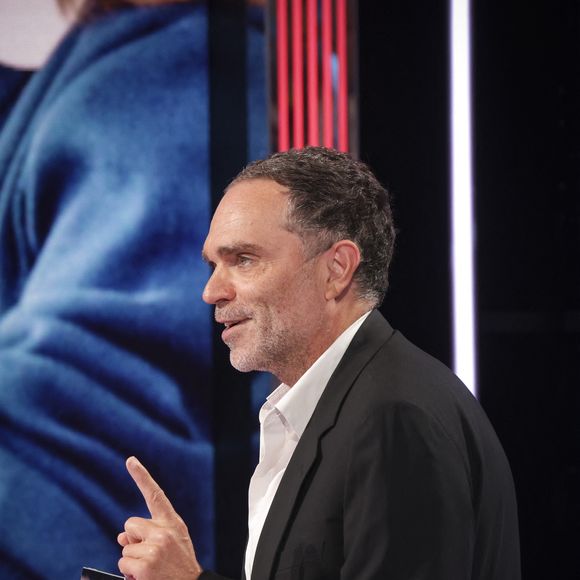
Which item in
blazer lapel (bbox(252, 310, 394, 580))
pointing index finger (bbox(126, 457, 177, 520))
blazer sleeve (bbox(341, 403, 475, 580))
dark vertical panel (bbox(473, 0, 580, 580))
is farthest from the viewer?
dark vertical panel (bbox(473, 0, 580, 580))

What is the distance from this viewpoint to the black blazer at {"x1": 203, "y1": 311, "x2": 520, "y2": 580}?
3.01 feet

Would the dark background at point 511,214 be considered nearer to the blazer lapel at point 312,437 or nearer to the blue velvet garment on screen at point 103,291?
the blue velvet garment on screen at point 103,291

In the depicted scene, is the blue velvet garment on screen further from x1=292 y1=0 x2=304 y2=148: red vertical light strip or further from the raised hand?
the raised hand

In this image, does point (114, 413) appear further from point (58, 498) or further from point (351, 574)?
point (351, 574)

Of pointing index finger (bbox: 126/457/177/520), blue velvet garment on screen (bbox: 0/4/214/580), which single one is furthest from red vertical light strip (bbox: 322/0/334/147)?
pointing index finger (bbox: 126/457/177/520)

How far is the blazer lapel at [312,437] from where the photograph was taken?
1037 mm

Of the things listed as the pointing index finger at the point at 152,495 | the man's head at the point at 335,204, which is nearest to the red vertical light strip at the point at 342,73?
the man's head at the point at 335,204

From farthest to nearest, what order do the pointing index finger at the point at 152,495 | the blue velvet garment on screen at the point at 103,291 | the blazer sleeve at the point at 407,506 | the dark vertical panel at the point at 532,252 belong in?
the blue velvet garment on screen at the point at 103,291, the dark vertical panel at the point at 532,252, the pointing index finger at the point at 152,495, the blazer sleeve at the point at 407,506

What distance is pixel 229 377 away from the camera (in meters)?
2.55

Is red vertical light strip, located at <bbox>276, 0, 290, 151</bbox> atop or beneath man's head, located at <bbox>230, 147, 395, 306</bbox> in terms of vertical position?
atop

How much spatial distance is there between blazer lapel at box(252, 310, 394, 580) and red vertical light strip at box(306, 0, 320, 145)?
1.29 metres

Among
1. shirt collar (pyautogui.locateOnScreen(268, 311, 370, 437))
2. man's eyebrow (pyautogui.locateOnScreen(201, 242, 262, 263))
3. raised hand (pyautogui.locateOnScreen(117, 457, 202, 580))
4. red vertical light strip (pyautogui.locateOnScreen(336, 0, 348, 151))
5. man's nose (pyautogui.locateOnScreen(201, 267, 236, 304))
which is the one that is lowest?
raised hand (pyautogui.locateOnScreen(117, 457, 202, 580))

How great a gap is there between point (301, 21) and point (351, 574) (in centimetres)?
185

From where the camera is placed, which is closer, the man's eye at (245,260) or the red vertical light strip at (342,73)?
the man's eye at (245,260)
